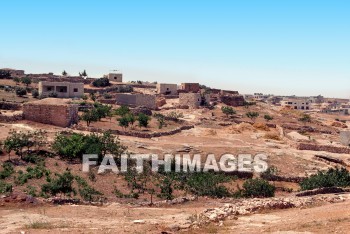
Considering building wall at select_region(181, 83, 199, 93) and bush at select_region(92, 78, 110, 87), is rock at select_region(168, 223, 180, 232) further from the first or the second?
bush at select_region(92, 78, 110, 87)

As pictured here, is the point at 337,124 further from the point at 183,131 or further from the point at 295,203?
the point at 295,203

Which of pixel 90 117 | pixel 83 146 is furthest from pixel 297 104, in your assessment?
pixel 83 146

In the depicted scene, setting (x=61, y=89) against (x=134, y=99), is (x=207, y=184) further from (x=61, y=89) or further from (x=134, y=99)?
(x=61, y=89)

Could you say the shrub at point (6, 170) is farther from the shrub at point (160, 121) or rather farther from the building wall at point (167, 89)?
the building wall at point (167, 89)

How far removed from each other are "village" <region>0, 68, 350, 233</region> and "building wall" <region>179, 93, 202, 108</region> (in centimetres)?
98

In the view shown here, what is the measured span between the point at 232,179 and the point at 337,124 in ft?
130

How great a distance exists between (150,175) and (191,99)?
30.4 m

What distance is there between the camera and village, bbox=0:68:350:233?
12492mm

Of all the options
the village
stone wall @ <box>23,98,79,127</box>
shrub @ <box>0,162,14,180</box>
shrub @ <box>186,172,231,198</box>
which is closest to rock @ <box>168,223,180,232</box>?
the village

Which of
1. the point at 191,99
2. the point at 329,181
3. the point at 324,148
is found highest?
the point at 191,99

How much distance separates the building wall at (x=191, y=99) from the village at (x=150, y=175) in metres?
0.98

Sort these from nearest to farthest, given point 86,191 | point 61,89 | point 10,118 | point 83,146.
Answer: point 86,191
point 83,146
point 10,118
point 61,89

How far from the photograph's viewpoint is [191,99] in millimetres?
52719

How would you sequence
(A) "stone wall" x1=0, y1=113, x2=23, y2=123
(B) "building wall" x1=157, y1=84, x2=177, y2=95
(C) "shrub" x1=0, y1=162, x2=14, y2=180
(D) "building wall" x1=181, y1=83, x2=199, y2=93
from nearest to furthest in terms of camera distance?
1. (C) "shrub" x1=0, y1=162, x2=14, y2=180
2. (A) "stone wall" x1=0, y1=113, x2=23, y2=123
3. (D) "building wall" x1=181, y1=83, x2=199, y2=93
4. (B) "building wall" x1=157, y1=84, x2=177, y2=95
